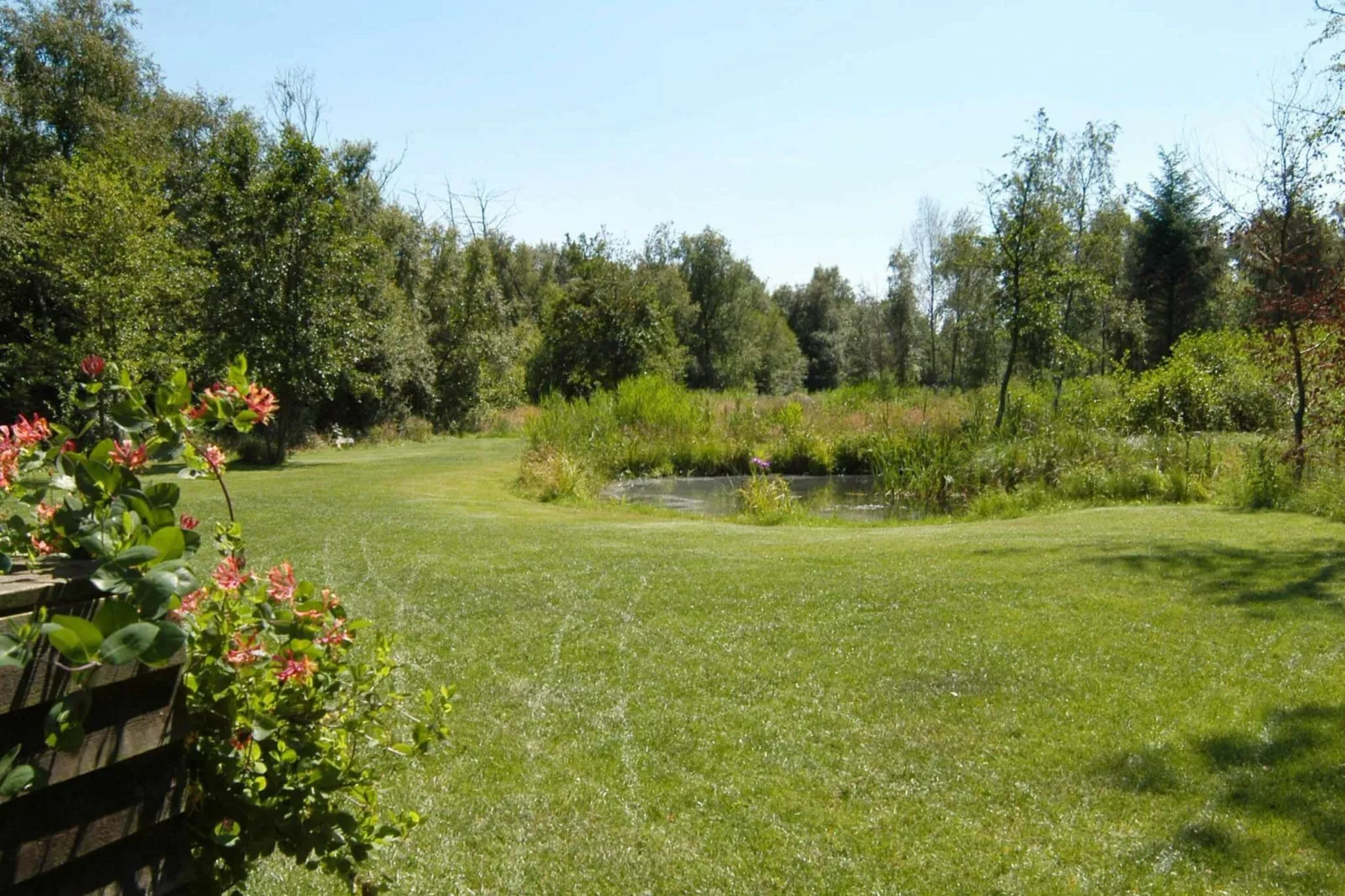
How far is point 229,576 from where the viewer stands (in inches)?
75.1

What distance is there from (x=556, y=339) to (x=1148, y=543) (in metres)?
24.6

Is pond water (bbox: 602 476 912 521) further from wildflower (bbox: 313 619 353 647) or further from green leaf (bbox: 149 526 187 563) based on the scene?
green leaf (bbox: 149 526 187 563)

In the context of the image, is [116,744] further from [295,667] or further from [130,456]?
[130,456]

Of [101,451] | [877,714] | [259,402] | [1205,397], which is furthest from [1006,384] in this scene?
[101,451]

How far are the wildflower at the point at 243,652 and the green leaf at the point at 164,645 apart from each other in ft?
1.53

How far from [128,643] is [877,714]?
11.3 feet

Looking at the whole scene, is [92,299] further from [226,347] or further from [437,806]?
[437,806]

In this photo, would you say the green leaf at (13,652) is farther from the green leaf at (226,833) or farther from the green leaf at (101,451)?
the green leaf at (226,833)

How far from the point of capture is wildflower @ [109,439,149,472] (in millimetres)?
1795

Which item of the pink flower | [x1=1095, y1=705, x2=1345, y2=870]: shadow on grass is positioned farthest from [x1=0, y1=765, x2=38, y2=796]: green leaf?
[x1=1095, y1=705, x2=1345, y2=870]: shadow on grass

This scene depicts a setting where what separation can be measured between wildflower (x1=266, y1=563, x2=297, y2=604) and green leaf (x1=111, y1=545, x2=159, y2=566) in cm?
48

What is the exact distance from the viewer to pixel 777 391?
39438mm

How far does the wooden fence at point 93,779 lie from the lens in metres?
1.54

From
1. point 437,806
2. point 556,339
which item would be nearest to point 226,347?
point 556,339
